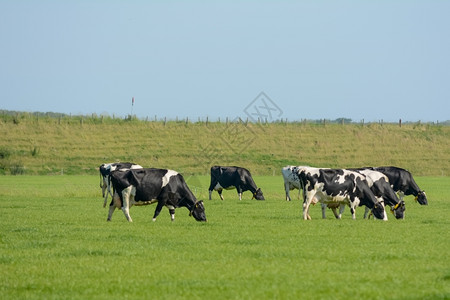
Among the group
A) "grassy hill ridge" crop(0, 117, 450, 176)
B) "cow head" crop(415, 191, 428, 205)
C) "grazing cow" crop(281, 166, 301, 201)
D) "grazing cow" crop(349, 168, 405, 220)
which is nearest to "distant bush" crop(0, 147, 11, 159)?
"grassy hill ridge" crop(0, 117, 450, 176)

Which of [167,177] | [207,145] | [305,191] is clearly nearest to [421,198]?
[305,191]

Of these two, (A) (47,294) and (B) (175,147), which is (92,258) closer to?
(A) (47,294)

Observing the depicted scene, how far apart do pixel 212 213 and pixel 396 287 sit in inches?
735

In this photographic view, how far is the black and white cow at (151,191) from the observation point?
27.0 metres

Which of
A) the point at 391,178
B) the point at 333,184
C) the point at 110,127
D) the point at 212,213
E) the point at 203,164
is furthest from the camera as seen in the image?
the point at 110,127

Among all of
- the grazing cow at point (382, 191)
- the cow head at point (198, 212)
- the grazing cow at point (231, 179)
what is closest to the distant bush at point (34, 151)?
the grazing cow at point (231, 179)

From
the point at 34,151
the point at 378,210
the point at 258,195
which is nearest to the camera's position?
the point at 378,210

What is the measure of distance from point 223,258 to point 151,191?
989 cm

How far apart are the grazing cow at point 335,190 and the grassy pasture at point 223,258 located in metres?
0.91

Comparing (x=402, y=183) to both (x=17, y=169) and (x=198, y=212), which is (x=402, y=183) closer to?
(x=198, y=212)

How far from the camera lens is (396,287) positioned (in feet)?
46.1

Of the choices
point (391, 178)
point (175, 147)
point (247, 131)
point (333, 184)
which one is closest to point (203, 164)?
point (175, 147)

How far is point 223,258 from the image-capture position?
17562 millimetres

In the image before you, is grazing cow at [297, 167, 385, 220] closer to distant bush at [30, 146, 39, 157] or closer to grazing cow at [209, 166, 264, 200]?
grazing cow at [209, 166, 264, 200]
